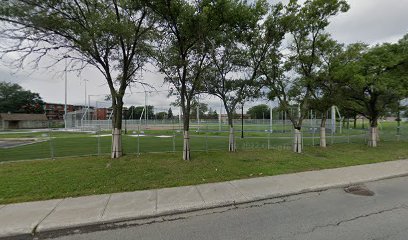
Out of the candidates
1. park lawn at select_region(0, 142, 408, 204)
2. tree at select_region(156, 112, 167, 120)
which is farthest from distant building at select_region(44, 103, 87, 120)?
park lawn at select_region(0, 142, 408, 204)

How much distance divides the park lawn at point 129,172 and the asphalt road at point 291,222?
7.16 feet

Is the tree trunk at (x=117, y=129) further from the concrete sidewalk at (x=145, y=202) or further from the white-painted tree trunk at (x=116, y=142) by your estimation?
the concrete sidewalk at (x=145, y=202)

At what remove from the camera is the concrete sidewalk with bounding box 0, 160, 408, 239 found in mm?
4312

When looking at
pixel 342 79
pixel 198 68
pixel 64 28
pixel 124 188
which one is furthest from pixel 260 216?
pixel 342 79

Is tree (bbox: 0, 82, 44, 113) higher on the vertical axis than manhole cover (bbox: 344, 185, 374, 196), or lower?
higher

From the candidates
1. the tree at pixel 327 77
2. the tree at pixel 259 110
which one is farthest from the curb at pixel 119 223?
the tree at pixel 259 110

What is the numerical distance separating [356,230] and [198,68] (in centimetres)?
848

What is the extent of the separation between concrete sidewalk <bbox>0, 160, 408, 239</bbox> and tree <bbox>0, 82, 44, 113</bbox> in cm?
9572

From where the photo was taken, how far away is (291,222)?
435 centimetres

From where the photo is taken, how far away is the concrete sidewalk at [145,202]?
431cm

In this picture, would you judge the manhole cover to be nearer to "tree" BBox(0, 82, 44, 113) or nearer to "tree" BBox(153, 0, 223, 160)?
"tree" BBox(153, 0, 223, 160)

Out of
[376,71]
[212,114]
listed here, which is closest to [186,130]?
[376,71]

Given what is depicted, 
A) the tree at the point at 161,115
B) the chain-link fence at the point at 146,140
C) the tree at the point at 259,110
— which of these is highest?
the tree at the point at 259,110

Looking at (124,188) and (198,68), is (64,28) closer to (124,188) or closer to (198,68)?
(198,68)
